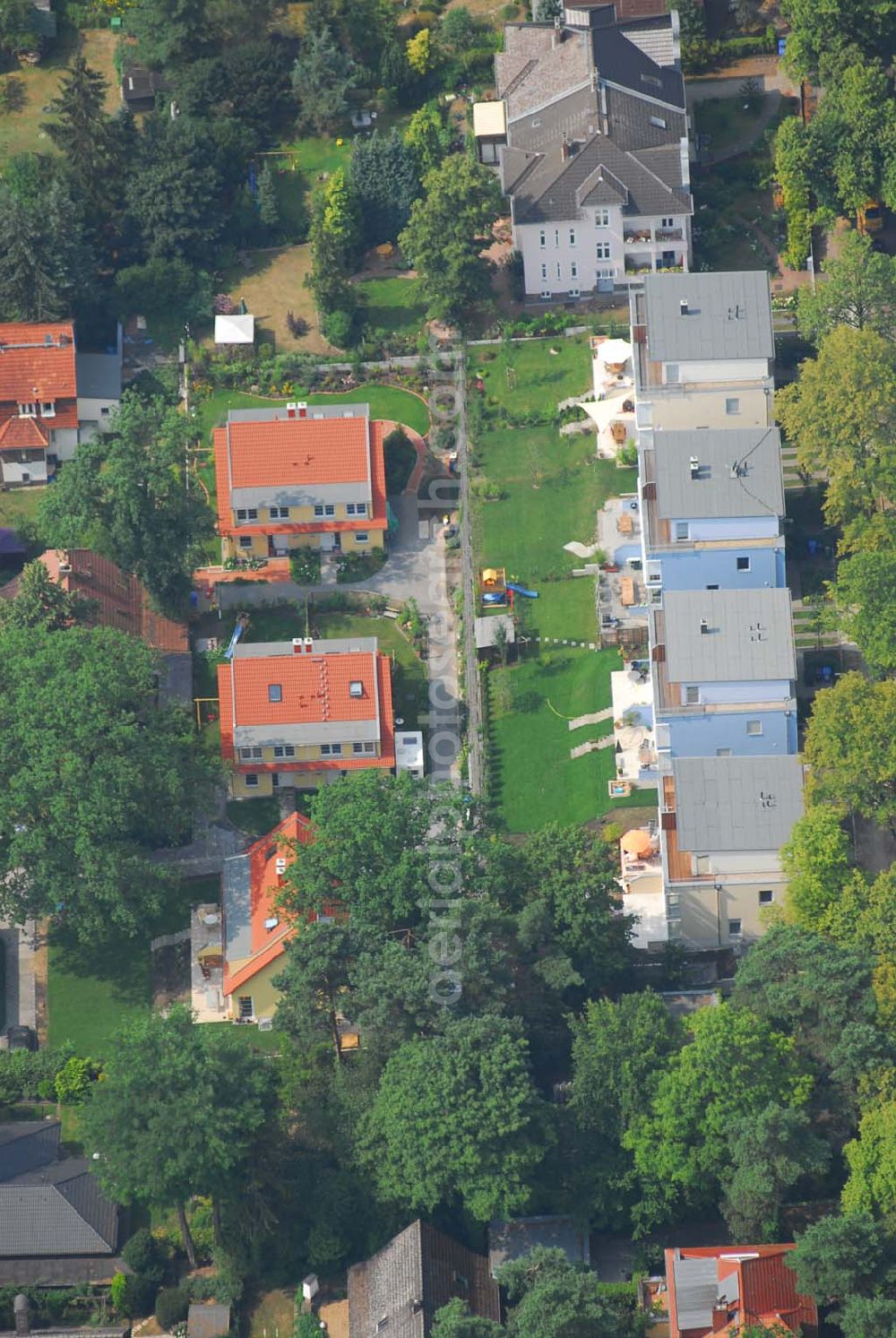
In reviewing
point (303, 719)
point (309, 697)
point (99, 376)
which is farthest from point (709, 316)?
point (99, 376)

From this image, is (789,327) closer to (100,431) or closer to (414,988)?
(100,431)

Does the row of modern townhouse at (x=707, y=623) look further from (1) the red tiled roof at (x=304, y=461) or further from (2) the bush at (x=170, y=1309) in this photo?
(2) the bush at (x=170, y=1309)

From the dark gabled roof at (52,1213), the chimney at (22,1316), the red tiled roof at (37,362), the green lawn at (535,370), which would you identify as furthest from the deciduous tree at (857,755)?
the red tiled roof at (37,362)

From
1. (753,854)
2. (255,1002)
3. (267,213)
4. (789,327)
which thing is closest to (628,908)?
(753,854)

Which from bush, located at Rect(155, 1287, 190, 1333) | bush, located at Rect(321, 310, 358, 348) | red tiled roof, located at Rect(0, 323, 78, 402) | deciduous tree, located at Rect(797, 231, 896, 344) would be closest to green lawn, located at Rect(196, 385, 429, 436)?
bush, located at Rect(321, 310, 358, 348)

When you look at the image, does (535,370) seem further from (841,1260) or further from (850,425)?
(841,1260)

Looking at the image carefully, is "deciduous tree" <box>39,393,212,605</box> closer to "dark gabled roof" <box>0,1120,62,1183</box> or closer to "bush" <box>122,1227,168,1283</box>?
"dark gabled roof" <box>0,1120,62,1183</box>

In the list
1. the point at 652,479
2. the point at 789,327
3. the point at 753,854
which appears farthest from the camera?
the point at 789,327
